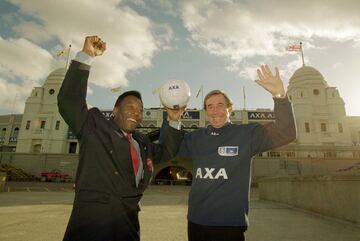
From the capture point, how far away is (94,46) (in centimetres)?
276

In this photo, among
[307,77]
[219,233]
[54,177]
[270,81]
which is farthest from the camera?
[307,77]

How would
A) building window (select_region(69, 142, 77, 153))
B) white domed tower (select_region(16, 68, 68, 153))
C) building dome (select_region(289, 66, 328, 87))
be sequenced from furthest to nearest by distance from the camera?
building dome (select_region(289, 66, 328, 87)), building window (select_region(69, 142, 77, 153)), white domed tower (select_region(16, 68, 68, 153))

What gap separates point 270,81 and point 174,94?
131 cm

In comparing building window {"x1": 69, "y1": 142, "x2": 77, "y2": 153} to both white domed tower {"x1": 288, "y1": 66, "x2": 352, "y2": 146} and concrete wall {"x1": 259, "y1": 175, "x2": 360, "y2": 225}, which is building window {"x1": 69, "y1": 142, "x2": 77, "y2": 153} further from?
concrete wall {"x1": 259, "y1": 175, "x2": 360, "y2": 225}

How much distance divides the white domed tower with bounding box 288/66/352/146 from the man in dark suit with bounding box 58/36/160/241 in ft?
134

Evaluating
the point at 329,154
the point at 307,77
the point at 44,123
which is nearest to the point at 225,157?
the point at 329,154

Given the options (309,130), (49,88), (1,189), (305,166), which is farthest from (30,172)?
(309,130)

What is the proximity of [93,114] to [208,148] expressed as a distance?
139cm

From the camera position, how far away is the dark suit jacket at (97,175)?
7.54 ft

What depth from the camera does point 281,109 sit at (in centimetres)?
286

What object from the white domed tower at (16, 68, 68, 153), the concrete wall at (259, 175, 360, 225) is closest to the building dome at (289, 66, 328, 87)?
the concrete wall at (259, 175, 360, 225)

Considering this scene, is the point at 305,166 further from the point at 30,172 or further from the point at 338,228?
the point at 30,172

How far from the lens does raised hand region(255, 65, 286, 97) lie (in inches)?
117

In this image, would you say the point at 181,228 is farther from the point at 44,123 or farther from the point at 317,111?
the point at 44,123
